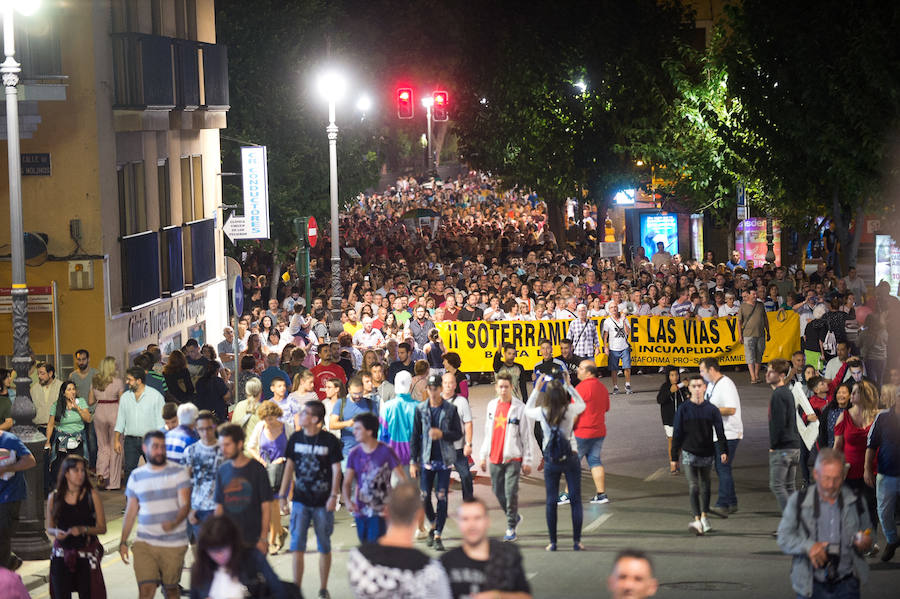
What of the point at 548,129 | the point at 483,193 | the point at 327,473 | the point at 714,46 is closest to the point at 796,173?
the point at 714,46

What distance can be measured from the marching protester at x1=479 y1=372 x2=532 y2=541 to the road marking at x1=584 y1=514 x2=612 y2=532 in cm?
94

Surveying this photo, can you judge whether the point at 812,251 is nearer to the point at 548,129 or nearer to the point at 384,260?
the point at 548,129

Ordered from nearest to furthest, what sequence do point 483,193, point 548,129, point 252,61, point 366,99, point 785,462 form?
point 785,462
point 252,61
point 366,99
point 548,129
point 483,193

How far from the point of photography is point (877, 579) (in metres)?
13.6

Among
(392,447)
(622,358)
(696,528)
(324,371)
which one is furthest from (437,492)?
(622,358)

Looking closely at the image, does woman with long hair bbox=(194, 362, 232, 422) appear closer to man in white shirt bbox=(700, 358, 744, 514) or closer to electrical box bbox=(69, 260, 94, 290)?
electrical box bbox=(69, 260, 94, 290)

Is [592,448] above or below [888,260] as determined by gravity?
below

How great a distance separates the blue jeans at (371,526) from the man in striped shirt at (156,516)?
1789 mm

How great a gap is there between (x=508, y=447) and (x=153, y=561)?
4.51 metres

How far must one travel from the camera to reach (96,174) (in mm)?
22609

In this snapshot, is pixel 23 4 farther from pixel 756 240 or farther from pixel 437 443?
pixel 756 240

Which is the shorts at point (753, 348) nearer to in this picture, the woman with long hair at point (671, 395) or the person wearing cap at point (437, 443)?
the woman with long hair at point (671, 395)

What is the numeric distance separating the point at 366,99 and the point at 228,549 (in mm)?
34865

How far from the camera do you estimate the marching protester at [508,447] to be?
1541 centimetres
